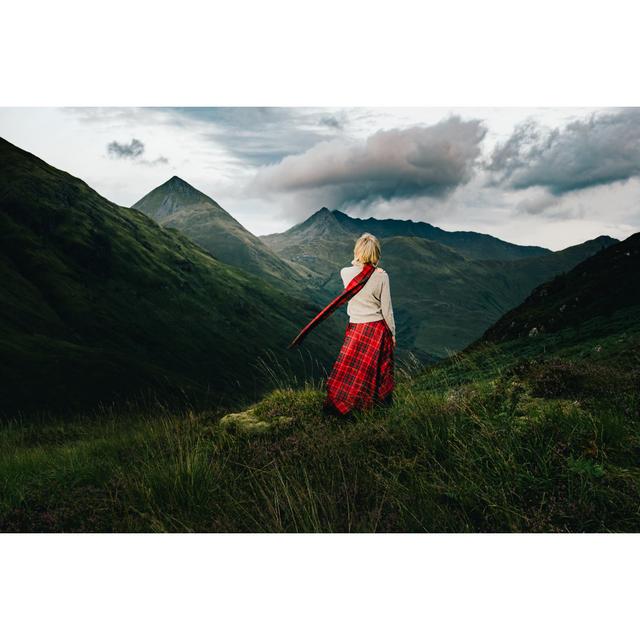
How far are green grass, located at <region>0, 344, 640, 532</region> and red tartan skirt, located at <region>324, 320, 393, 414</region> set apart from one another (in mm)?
390

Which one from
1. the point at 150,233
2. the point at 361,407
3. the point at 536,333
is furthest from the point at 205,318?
the point at 361,407

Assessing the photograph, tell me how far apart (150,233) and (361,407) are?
174727 millimetres

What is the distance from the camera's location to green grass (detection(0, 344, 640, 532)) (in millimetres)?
3965

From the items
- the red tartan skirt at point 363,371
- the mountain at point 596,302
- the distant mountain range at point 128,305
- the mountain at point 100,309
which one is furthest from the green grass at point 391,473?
the mountain at point 100,309

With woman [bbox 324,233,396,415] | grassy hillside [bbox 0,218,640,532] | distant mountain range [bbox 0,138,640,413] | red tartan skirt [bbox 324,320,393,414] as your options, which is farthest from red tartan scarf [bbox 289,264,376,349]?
distant mountain range [bbox 0,138,640,413]

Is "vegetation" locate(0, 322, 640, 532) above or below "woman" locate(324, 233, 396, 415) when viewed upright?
below

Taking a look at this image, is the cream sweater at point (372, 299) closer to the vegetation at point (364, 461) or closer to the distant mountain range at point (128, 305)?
the vegetation at point (364, 461)

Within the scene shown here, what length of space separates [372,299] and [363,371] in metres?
1.01

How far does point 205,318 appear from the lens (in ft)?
437

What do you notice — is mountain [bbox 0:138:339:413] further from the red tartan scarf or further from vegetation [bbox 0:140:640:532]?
the red tartan scarf

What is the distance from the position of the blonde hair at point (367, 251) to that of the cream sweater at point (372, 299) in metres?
0.11

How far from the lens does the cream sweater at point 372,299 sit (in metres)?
6.34

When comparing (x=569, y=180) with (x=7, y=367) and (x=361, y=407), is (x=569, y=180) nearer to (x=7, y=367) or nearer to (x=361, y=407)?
(x=361, y=407)

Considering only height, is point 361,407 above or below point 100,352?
above
